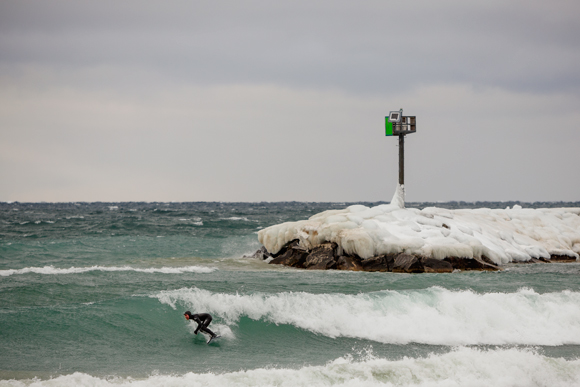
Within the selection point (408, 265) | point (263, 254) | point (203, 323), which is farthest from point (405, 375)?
point (263, 254)

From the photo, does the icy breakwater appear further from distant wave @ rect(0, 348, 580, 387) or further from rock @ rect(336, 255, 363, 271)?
distant wave @ rect(0, 348, 580, 387)

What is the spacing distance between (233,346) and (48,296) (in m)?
6.86

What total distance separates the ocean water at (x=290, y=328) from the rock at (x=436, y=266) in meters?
1.28

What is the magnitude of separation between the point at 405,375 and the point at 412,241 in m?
12.6

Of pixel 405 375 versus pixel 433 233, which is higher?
pixel 433 233

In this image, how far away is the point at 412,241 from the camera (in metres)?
22.0

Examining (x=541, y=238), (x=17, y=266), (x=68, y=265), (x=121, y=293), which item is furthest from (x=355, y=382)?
(x=541, y=238)

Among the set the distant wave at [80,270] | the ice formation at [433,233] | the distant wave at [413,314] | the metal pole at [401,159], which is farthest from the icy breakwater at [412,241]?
the distant wave at [413,314]

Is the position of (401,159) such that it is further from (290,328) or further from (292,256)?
(290,328)

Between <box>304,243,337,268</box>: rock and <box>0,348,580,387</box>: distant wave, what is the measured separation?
434 inches

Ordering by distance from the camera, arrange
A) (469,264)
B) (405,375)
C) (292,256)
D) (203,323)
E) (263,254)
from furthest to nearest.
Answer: (263,254) → (292,256) → (469,264) → (203,323) → (405,375)

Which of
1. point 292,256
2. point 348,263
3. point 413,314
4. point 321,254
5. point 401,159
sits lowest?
point 413,314

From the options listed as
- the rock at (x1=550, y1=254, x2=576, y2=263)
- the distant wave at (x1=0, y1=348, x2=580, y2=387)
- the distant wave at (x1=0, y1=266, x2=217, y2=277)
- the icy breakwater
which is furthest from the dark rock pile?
the distant wave at (x1=0, y1=348, x2=580, y2=387)

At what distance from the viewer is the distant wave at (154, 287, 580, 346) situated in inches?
504
